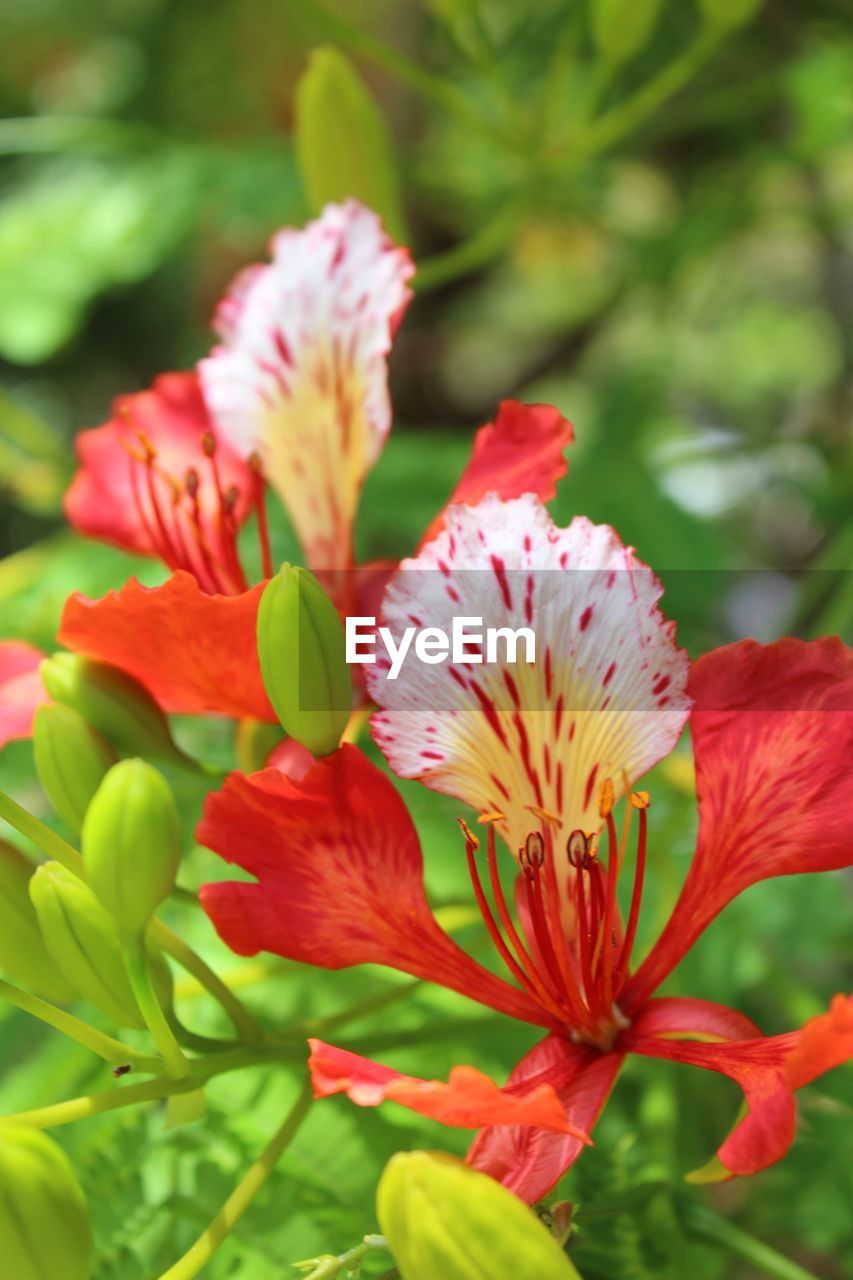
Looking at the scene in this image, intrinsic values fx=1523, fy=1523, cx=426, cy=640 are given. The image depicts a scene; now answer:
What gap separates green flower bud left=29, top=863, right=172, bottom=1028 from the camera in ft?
1.99

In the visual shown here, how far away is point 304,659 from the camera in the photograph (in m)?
0.62

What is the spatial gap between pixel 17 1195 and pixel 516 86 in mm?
1269

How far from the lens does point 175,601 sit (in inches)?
25.3

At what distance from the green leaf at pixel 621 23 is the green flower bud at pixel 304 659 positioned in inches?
21.9

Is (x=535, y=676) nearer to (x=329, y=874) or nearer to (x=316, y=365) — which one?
(x=329, y=874)

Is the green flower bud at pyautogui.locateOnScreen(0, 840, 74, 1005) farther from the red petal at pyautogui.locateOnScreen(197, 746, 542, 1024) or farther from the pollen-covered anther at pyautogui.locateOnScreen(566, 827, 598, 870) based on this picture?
the pollen-covered anther at pyautogui.locateOnScreen(566, 827, 598, 870)

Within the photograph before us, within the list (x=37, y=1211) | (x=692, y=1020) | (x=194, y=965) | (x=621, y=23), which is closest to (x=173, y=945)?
(x=194, y=965)

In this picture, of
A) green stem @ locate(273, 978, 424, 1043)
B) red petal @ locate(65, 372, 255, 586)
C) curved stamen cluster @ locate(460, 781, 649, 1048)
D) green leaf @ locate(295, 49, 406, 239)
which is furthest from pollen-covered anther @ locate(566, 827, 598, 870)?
green leaf @ locate(295, 49, 406, 239)

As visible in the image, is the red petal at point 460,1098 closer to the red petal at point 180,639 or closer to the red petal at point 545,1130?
the red petal at point 545,1130

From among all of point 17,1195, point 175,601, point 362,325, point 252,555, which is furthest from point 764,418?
point 17,1195

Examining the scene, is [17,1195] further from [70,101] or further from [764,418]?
[70,101]

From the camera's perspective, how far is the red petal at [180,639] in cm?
64

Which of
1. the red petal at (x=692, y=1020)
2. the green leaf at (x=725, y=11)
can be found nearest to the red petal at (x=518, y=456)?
the red petal at (x=692, y=1020)

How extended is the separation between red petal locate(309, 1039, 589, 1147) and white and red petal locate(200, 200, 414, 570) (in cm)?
34
